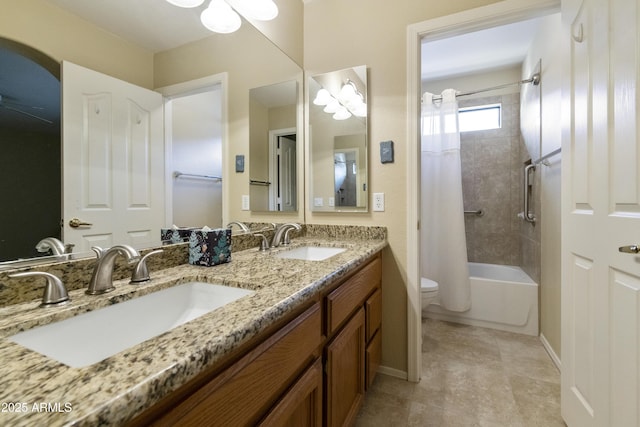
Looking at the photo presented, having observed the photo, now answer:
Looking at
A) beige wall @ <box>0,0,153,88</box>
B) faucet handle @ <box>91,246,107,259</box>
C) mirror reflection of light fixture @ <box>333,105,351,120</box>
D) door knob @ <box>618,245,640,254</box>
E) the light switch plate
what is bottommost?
door knob @ <box>618,245,640,254</box>

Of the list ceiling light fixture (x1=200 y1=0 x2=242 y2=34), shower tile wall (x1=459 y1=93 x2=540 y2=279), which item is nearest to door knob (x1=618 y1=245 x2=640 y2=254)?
ceiling light fixture (x1=200 y1=0 x2=242 y2=34)

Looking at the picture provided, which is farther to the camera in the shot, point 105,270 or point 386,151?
point 386,151

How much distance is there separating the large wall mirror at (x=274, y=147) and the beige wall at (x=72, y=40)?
2.35ft

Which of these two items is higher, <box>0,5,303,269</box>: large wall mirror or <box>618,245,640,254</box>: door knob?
<box>0,5,303,269</box>: large wall mirror

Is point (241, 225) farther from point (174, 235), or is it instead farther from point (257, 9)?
point (257, 9)

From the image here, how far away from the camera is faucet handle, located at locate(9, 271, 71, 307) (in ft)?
2.18

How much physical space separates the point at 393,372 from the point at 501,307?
1.29m

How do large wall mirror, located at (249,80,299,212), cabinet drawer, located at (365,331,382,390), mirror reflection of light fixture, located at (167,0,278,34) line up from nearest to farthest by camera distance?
mirror reflection of light fixture, located at (167,0,278,34), cabinet drawer, located at (365,331,382,390), large wall mirror, located at (249,80,299,212)

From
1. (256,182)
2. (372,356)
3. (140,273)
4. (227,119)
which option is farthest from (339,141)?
(140,273)

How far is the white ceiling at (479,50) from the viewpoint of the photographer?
242 centimetres

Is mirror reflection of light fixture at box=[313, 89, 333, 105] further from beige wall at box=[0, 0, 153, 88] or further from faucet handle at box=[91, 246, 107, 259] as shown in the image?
faucet handle at box=[91, 246, 107, 259]

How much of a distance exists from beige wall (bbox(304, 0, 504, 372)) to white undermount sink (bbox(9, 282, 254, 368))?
3.75 ft

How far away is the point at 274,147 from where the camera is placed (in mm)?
1855

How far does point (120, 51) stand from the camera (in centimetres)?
93
